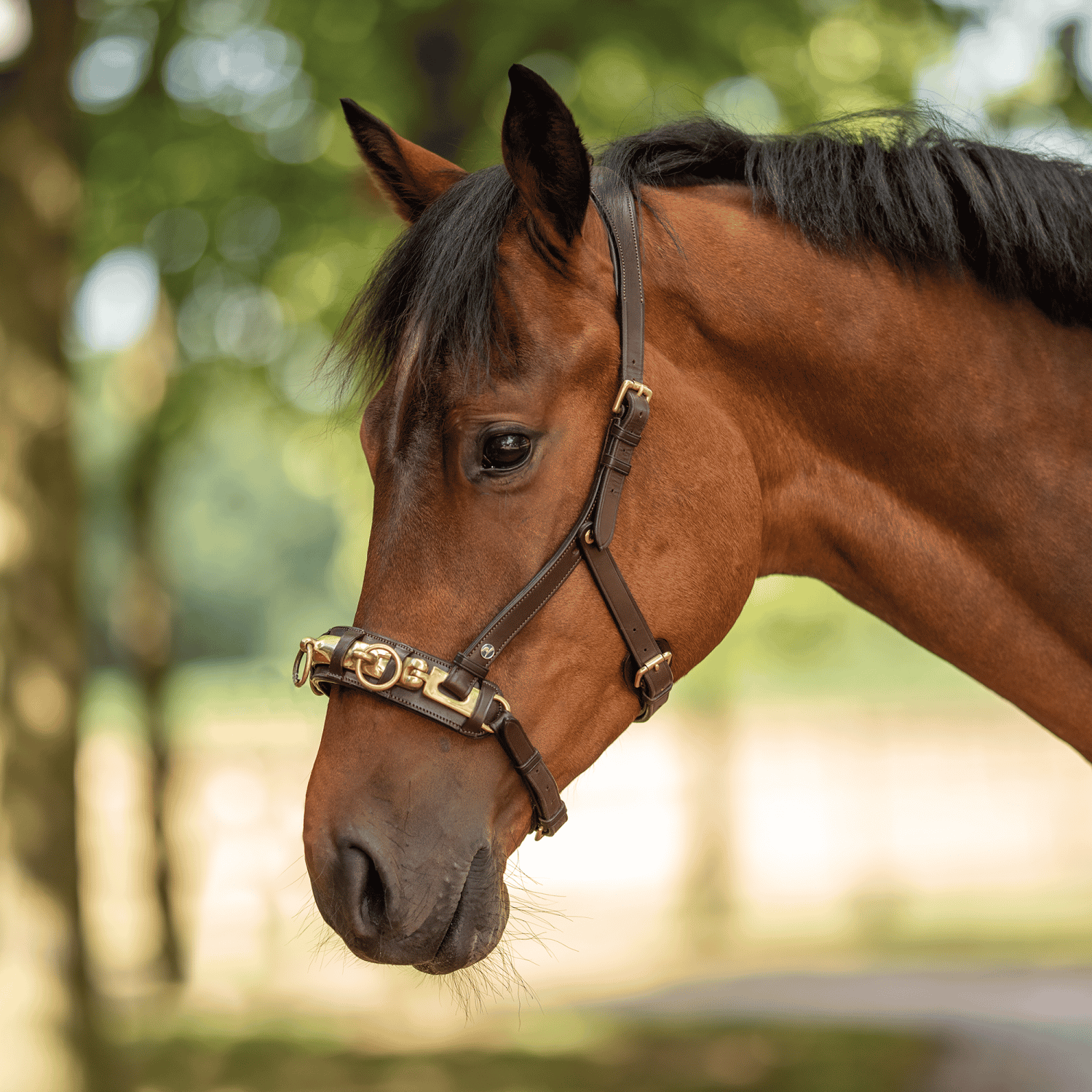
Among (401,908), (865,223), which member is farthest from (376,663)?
(865,223)

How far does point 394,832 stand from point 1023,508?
1602mm

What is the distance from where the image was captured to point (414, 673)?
6.73ft

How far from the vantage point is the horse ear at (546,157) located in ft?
6.77

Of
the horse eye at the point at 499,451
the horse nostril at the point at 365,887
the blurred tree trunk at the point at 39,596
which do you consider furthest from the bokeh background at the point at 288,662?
the horse eye at the point at 499,451

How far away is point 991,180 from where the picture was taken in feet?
7.77

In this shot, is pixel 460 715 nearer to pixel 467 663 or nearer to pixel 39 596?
pixel 467 663

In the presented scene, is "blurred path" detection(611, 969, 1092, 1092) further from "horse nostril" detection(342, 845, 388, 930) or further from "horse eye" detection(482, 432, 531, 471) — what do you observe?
"horse eye" detection(482, 432, 531, 471)

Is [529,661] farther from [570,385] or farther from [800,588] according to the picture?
[800,588]

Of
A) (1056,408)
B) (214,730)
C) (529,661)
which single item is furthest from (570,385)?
(214,730)

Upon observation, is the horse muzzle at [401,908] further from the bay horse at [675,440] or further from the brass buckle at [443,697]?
the brass buckle at [443,697]

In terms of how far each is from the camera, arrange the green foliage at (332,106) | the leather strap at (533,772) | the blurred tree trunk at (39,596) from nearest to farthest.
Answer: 1. the leather strap at (533,772)
2. the blurred tree trunk at (39,596)
3. the green foliage at (332,106)

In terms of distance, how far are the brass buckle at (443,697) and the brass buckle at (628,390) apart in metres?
0.69

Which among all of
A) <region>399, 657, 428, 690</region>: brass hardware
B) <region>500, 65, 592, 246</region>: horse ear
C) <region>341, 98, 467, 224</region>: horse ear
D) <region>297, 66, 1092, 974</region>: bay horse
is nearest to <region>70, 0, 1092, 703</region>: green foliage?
<region>341, 98, 467, 224</region>: horse ear

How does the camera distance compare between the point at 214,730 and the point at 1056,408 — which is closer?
the point at 1056,408
